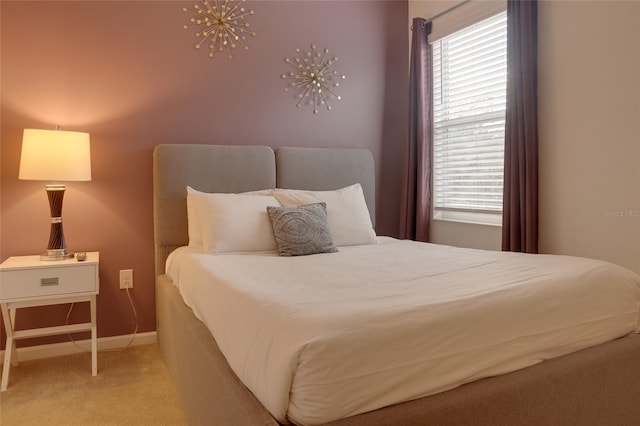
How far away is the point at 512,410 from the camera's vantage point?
1.30 m

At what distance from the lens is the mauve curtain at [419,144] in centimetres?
357

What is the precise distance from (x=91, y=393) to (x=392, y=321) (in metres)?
1.78

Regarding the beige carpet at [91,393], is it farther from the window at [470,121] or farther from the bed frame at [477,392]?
the window at [470,121]

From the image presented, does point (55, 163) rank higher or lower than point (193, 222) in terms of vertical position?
higher

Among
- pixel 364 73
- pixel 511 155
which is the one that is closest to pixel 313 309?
pixel 511 155

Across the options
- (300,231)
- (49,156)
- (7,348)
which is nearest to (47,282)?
(7,348)

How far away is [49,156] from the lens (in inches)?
94.2

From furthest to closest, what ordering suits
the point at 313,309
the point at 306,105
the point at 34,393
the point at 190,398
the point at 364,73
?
the point at 364,73 → the point at 306,105 → the point at 34,393 → the point at 190,398 → the point at 313,309

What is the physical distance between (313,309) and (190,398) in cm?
83

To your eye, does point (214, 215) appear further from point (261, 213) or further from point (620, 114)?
point (620, 114)

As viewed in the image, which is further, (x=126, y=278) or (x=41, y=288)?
(x=126, y=278)

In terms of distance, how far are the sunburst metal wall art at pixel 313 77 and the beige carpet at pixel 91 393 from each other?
205 centimetres

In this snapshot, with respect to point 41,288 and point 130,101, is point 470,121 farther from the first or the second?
point 41,288

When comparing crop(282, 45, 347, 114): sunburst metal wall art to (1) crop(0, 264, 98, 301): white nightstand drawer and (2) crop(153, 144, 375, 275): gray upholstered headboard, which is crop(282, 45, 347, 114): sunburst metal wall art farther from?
(1) crop(0, 264, 98, 301): white nightstand drawer
